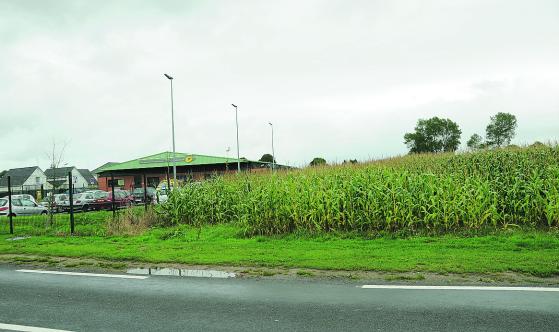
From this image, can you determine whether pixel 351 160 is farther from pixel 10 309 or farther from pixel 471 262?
pixel 10 309

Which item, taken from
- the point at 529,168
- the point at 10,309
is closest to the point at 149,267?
the point at 10,309

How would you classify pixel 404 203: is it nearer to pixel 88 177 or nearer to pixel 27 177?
pixel 27 177

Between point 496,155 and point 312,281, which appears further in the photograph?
point 496,155

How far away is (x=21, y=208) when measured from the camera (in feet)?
96.1

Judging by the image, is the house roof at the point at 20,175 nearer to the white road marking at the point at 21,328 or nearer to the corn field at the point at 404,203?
the corn field at the point at 404,203

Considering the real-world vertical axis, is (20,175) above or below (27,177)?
above

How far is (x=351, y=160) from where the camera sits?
20812 millimetres

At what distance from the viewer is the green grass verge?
7.82 meters

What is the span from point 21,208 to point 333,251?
87.2 ft

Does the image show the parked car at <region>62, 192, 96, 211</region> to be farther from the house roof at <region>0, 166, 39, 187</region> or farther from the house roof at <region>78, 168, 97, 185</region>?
the house roof at <region>78, 168, 97, 185</region>

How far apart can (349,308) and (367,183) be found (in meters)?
8.04

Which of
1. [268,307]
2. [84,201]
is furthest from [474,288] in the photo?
[84,201]

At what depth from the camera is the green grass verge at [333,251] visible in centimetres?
782

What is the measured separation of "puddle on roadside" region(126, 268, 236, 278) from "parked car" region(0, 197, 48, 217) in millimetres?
23501
